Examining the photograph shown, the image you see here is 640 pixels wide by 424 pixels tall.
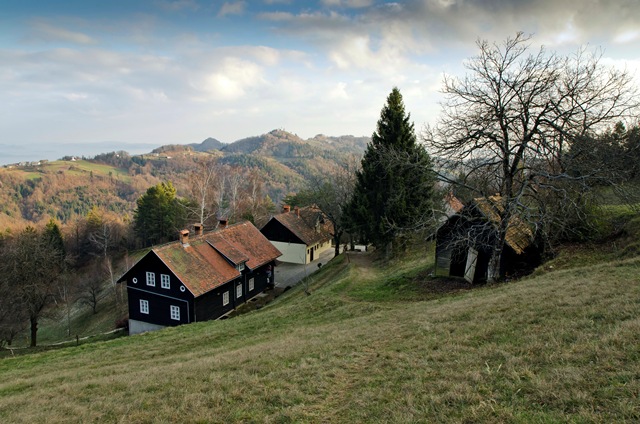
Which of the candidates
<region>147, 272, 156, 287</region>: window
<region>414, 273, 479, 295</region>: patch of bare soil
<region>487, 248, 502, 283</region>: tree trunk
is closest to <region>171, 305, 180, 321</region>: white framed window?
<region>147, 272, 156, 287</region>: window

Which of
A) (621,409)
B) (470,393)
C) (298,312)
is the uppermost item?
(621,409)

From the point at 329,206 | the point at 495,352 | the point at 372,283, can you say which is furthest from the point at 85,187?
the point at 495,352

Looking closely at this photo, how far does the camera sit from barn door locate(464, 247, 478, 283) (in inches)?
742

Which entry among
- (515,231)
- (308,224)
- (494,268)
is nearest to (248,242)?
(308,224)

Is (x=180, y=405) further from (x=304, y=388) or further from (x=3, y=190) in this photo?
(x=3, y=190)

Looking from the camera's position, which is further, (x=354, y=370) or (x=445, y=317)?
(x=445, y=317)

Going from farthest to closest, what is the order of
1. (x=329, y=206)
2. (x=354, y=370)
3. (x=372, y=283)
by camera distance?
(x=329, y=206) < (x=372, y=283) < (x=354, y=370)

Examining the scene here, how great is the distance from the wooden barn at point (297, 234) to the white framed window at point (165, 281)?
59.0ft

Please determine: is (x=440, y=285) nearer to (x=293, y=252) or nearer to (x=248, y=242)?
(x=248, y=242)

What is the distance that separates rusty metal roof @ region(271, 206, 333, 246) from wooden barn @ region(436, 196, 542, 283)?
25.0 meters

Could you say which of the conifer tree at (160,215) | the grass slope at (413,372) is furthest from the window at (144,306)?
the conifer tree at (160,215)

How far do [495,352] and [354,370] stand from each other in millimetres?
3211

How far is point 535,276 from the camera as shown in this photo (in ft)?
52.3

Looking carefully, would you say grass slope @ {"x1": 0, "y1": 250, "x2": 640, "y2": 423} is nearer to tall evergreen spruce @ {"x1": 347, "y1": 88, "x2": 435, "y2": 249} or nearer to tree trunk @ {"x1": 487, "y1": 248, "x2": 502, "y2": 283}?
tree trunk @ {"x1": 487, "y1": 248, "x2": 502, "y2": 283}
